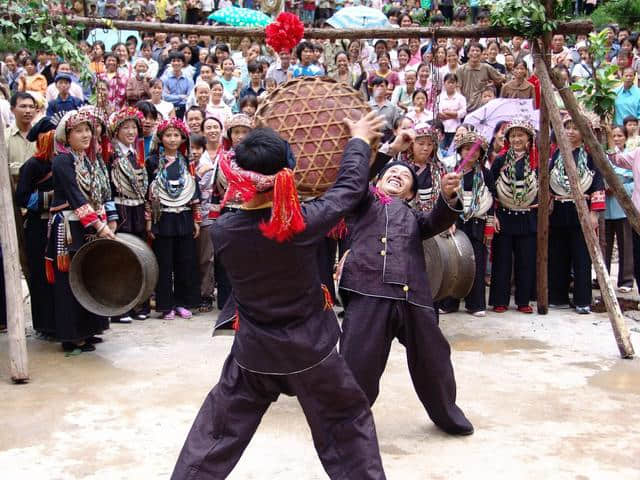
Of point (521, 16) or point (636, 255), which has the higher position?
point (521, 16)

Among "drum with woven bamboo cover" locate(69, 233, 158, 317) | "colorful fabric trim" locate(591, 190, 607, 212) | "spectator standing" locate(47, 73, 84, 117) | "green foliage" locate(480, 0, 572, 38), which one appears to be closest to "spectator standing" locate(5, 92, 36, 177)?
"drum with woven bamboo cover" locate(69, 233, 158, 317)

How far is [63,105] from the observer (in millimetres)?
10008

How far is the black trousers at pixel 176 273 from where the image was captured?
7.79 m

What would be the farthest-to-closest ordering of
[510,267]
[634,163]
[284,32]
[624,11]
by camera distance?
1. [624,11]
2. [510,267]
3. [634,163]
4. [284,32]

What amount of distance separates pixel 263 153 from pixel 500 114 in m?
6.62

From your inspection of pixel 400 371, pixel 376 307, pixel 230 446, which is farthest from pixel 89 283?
pixel 230 446

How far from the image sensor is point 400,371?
20.1ft

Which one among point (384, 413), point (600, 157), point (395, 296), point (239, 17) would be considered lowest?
point (384, 413)

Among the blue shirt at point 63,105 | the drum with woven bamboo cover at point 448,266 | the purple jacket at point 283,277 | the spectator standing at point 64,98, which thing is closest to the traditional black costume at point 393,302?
the purple jacket at point 283,277

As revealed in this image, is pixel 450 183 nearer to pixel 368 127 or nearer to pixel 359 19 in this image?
pixel 368 127

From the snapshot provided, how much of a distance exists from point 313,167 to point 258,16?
1164 centimetres

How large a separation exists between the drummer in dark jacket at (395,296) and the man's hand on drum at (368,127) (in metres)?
0.83

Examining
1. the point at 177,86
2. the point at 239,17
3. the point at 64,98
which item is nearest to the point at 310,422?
the point at 64,98

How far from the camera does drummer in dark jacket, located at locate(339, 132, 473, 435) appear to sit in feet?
14.7
